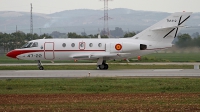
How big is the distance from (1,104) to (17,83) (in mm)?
8707

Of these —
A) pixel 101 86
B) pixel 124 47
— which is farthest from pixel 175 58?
pixel 101 86

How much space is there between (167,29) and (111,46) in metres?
4.97

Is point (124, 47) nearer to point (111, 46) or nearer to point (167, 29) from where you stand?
point (111, 46)

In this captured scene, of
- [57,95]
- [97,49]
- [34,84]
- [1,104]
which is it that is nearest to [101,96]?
[57,95]

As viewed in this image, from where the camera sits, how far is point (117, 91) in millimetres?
24109

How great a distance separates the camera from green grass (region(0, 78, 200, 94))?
2420cm

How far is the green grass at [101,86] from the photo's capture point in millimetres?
24203

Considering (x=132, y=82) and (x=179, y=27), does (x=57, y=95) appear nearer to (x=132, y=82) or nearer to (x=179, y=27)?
(x=132, y=82)

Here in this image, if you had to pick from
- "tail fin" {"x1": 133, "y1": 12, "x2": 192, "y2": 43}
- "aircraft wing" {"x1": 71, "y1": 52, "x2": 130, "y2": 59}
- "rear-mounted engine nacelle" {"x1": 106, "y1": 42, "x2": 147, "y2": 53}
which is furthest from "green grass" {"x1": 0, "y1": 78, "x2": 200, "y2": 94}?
"tail fin" {"x1": 133, "y1": 12, "x2": 192, "y2": 43}

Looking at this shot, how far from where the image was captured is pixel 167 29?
3975cm

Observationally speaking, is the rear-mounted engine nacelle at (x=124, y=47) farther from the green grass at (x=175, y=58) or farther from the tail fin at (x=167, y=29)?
the green grass at (x=175, y=58)

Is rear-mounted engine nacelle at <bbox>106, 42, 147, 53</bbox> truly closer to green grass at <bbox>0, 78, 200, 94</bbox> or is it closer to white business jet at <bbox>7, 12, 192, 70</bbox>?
white business jet at <bbox>7, 12, 192, 70</bbox>

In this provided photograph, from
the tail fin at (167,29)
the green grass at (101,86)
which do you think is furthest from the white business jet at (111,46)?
the green grass at (101,86)

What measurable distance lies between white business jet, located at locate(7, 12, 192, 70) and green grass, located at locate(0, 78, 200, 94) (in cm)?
1098
